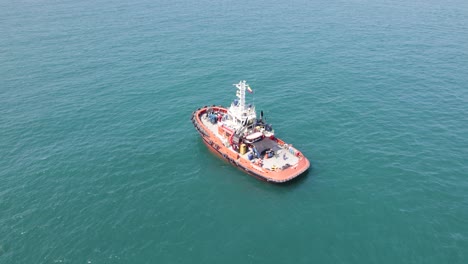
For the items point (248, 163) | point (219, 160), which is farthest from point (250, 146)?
point (219, 160)

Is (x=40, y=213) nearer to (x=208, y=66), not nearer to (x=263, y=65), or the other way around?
(x=208, y=66)

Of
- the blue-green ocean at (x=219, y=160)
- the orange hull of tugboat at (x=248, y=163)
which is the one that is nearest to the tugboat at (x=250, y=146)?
the orange hull of tugboat at (x=248, y=163)

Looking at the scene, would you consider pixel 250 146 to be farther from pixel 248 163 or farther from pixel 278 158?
pixel 278 158

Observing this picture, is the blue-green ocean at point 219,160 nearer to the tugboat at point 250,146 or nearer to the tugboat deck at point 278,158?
the tugboat at point 250,146

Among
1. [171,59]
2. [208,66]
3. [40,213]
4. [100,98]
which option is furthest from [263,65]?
[40,213]

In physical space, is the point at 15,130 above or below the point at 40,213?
above

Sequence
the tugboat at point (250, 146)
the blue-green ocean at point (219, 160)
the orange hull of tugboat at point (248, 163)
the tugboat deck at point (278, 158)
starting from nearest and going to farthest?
the blue-green ocean at point (219, 160) → the orange hull of tugboat at point (248, 163) → the tugboat at point (250, 146) → the tugboat deck at point (278, 158)

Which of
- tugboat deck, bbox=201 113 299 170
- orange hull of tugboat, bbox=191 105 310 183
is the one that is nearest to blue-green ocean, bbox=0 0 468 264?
orange hull of tugboat, bbox=191 105 310 183
